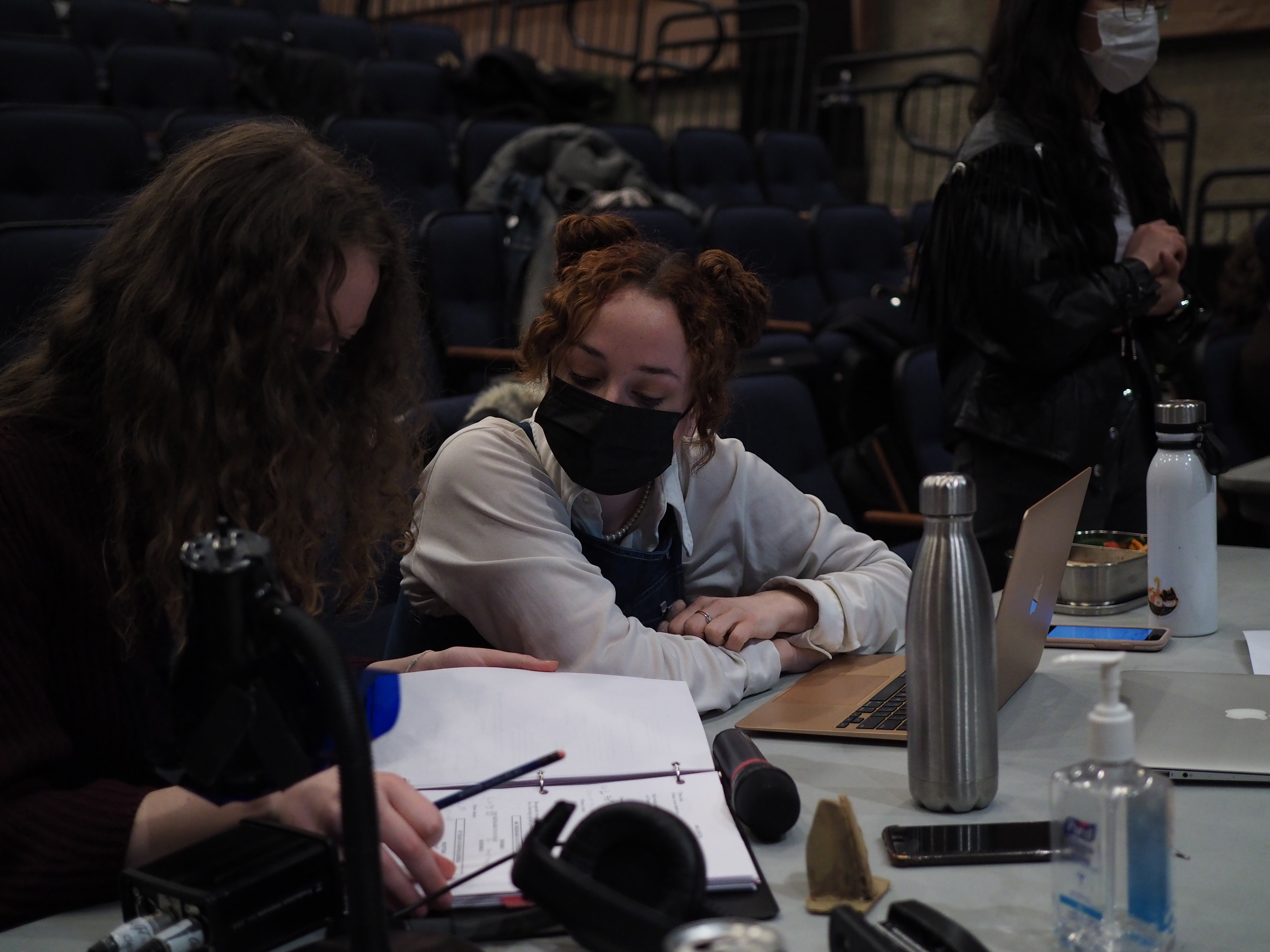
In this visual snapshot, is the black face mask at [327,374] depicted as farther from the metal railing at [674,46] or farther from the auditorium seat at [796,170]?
the metal railing at [674,46]

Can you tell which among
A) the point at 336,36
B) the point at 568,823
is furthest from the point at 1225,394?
the point at 336,36

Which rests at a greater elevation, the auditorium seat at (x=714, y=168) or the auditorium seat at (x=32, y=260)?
the auditorium seat at (x=714, y=168)

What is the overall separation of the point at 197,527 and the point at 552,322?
578 millimetres

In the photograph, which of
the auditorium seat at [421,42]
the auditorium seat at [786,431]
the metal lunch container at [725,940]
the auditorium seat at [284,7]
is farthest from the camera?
the auditorium seat at [421,42]

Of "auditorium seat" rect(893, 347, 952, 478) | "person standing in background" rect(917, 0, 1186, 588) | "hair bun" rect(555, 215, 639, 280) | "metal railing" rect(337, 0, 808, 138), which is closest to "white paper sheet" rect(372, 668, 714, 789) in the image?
"hair bun" rect(555, 215, 639, 280)

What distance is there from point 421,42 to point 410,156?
239 centimetres

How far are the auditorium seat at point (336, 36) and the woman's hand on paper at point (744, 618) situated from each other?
5082 millimetres

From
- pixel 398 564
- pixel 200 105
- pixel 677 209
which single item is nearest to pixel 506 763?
pixel 398 564

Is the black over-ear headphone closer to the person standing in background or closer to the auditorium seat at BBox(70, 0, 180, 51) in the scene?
the person standing in background

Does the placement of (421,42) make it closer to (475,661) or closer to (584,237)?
(584,237)

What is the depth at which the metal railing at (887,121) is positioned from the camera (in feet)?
22.6

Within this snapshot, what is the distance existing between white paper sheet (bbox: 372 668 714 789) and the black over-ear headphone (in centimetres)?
19

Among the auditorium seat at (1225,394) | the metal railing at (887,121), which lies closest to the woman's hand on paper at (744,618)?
the auditorium seat at (1225,394)

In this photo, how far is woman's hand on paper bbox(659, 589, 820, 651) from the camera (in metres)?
1.41
